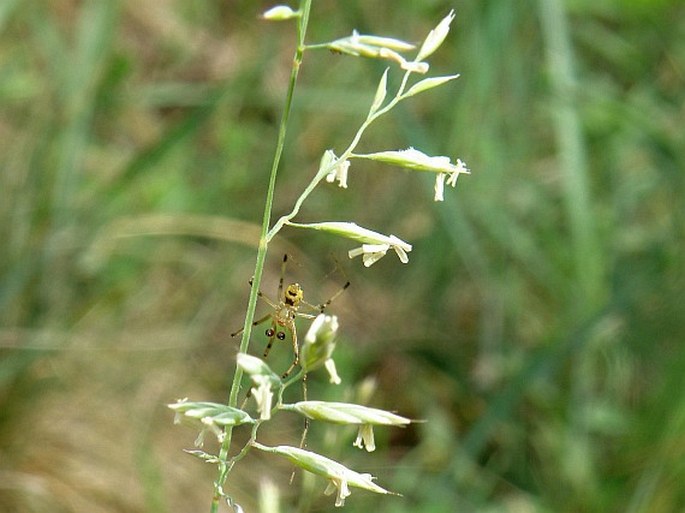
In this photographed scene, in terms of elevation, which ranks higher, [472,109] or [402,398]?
[472,109]

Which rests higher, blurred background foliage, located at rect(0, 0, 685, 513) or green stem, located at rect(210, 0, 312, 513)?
green stem, located at rect(210, 0, 312, 513)

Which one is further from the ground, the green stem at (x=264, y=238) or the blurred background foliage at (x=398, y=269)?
the green stem at (x=264, y=238)

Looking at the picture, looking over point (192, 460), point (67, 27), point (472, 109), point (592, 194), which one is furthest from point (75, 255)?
point (67, 27)

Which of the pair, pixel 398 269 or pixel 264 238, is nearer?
pixel 264 238

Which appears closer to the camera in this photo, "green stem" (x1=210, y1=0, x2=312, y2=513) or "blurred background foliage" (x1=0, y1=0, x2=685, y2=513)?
"green stem" (x1=210, y1=0, x2=312, y2=513)

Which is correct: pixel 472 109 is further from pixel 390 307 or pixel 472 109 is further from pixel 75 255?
pixel 75 255

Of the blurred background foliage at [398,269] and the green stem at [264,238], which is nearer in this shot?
the green stem at [264,238]

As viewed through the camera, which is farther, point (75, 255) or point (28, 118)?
point (28, 118)

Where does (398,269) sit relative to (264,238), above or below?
below
